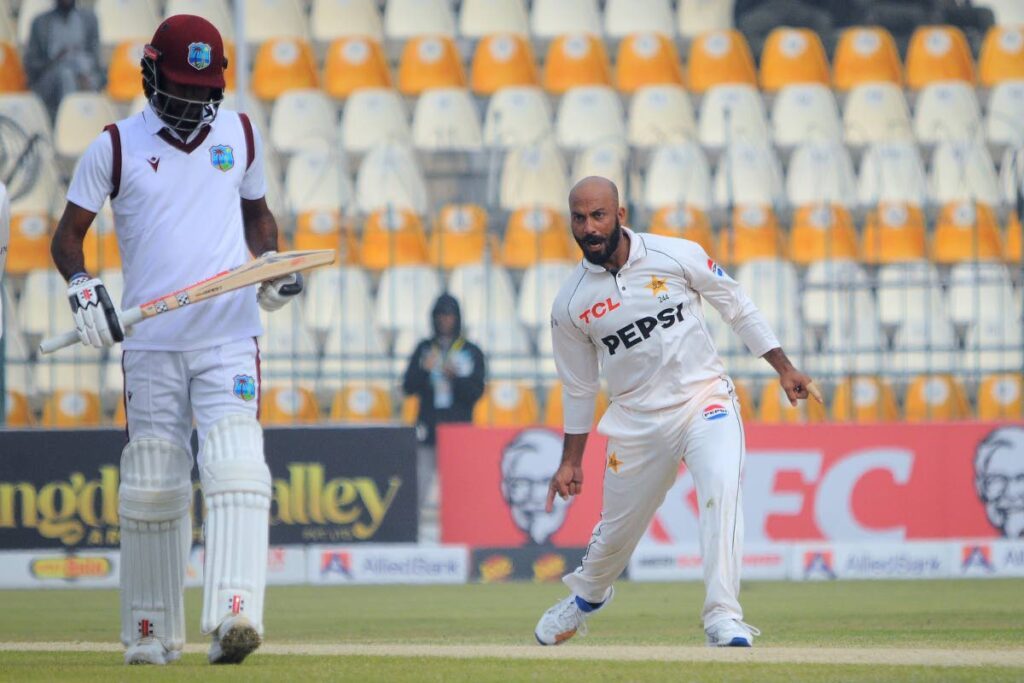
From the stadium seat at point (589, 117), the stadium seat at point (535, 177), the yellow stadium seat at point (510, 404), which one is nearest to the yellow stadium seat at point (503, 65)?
the stadium seat at point (589, 117)

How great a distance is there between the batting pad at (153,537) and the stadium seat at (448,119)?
1157 cm

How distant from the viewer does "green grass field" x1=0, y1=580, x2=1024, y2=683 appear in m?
5.34

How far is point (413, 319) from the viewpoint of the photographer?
51.2ft

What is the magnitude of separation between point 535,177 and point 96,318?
11444 mm

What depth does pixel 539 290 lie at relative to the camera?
15281 millimetres

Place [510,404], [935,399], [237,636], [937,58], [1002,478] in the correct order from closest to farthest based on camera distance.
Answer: [237,636] < [1002,478] < [935,399] < [510,404] < [937,58]

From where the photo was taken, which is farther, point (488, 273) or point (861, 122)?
point (861, 122)

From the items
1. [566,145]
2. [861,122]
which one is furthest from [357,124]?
[861,122]

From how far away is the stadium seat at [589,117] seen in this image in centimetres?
1748

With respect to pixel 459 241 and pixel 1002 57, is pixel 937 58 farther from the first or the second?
pixel 459 241

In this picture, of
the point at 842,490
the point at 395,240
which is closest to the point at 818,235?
the point at 842,490

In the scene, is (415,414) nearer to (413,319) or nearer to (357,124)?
(413,319)

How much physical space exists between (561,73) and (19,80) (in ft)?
19.2

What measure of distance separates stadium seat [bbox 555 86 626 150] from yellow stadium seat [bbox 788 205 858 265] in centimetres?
230
